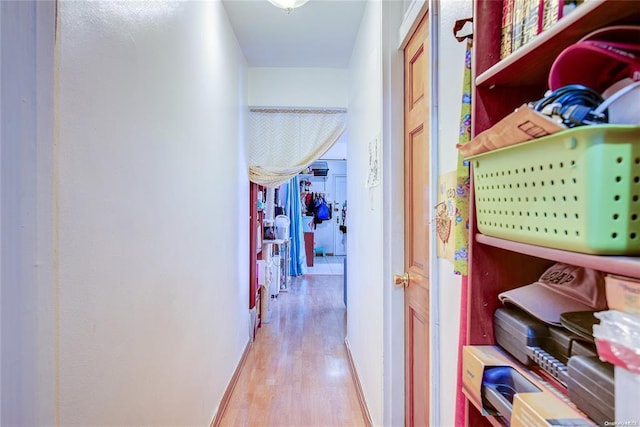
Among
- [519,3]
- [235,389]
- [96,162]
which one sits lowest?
[235,389]

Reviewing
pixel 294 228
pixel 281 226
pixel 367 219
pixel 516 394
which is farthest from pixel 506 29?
pixel 294 228

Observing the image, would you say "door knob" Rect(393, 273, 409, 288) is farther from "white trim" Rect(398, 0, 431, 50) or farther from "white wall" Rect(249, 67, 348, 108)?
"white wall" Rect(249, 67, 348, 108)

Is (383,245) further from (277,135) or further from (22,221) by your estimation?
(277,135)

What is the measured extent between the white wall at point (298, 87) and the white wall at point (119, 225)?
1480 millimetres

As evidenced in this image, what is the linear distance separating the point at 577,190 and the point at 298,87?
3.38 m

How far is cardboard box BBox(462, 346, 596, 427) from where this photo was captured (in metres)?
0.49

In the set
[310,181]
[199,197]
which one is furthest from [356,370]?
[310,181]

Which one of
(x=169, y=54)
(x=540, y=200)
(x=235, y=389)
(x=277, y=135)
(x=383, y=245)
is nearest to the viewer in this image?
(x=540, y=200)

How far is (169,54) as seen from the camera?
1.43 m

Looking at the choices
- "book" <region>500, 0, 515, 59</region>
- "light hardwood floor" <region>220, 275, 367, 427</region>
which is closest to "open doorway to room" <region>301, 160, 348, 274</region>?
"light hardwood floor" <region>220, 275, 367, 427</region>

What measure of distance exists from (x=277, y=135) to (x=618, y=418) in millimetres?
3535

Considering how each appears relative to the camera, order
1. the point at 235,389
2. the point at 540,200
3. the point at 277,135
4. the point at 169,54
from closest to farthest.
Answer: the point at 540,200
the point at 169,54
the point at 235,389
the point at 277,135

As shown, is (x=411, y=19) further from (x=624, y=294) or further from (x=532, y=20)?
(x=624, y=294)

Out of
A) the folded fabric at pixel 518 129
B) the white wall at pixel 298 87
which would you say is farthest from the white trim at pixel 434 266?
the white wall at pixel 298 87
